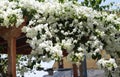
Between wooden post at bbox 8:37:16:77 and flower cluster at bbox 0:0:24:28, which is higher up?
flower cluster at bbox 0:0:24:28

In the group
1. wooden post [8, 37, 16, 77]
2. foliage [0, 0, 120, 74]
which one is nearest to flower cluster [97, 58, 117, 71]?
foliage [0, 0, 120, 74]

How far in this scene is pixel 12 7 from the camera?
5844 millimetres

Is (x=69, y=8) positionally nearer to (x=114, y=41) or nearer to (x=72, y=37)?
(x=72, y=37)

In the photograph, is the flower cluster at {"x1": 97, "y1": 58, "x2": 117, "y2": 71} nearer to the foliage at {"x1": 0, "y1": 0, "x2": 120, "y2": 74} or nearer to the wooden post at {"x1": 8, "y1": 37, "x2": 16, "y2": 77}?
the foliage at {"x1": 0, "y1": 0, "x2": 120, "y2": 74}

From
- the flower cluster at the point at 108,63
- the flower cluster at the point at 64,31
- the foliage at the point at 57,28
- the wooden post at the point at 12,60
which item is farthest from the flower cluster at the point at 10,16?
the flower cluster at the point at 108,63

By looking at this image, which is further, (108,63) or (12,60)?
(12,60)

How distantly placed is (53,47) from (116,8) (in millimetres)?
4445

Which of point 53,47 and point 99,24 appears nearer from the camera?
point 53,47

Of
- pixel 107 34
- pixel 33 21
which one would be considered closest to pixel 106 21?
pixel 107 34

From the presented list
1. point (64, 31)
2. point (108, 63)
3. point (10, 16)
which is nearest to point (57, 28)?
point (64, 31)

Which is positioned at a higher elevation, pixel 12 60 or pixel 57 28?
pixel 57 28

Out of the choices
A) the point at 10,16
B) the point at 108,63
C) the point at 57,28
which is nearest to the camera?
the point at 10,16

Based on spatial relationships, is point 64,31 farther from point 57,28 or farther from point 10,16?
point 10,16

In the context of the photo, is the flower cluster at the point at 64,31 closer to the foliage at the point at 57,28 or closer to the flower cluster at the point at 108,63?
the foliage at the point at 57,28
